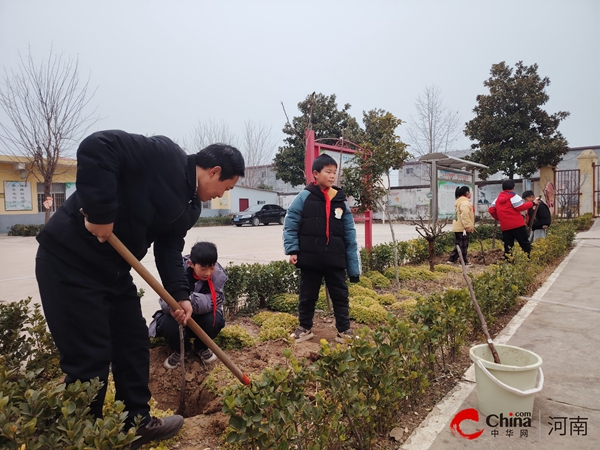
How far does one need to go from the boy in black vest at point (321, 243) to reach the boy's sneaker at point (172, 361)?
3.42 ft

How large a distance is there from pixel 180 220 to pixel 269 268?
9.57 ft

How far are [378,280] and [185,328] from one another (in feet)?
12.2

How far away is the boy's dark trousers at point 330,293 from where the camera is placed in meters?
3.72

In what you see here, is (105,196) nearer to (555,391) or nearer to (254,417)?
(254,417)

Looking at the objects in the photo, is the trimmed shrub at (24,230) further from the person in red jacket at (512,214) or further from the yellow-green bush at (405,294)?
the person in red jacket at (512,214)

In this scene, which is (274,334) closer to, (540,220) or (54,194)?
(540,220)

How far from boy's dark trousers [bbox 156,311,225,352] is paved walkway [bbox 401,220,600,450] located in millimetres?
1565

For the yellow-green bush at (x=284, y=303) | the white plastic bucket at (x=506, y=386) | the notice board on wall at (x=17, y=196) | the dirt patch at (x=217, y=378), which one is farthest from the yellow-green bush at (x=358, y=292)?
the notice board on wall at (x=17, y=196)

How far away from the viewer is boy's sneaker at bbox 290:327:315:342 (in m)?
3.75

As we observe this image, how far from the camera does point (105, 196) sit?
170cm

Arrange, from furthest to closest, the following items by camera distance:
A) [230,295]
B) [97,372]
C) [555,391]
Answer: [230,295] → [555,391] → [97,372]

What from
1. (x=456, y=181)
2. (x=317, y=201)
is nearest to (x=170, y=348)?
(x=317, y=201)

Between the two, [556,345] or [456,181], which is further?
[456,181]

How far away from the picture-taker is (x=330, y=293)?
379 cm
